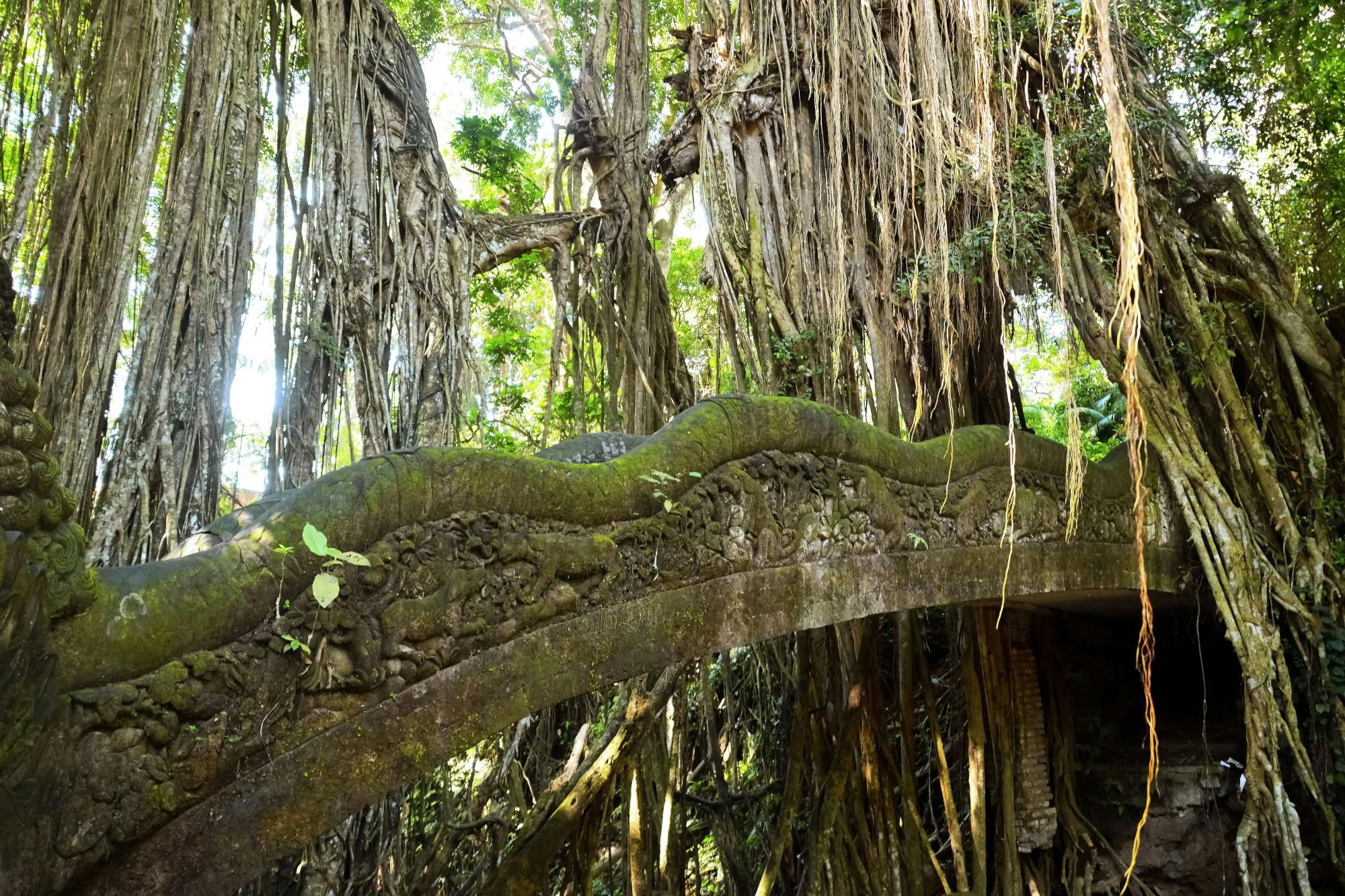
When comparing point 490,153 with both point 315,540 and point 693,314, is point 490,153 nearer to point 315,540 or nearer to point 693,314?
point 315,540

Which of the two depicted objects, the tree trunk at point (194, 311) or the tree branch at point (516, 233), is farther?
the tree branch at point (516, 233)

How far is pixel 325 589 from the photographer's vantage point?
71.3 inches

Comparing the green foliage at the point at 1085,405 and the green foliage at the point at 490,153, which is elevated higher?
the green foliage at the point at 490,153

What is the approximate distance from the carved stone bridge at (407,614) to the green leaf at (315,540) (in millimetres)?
22

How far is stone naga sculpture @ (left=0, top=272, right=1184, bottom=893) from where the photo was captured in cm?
147

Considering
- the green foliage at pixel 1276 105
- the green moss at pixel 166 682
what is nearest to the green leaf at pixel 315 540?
the green moss at pixel 166 682

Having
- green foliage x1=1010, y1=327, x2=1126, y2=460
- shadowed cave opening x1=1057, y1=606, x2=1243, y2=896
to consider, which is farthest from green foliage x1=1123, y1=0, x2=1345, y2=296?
shadowed cave opening x1=1057, y1=606, x2=1243, y2=896

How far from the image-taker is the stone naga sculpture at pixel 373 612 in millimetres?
1466

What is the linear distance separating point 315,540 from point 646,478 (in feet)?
3.24

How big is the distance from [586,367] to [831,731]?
2392 mm

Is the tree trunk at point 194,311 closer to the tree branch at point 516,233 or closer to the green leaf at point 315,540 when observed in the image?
the green leaf at point 315,540

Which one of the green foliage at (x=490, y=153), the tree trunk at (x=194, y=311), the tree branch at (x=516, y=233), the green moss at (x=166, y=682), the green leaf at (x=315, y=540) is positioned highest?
the green foliage at (x=490, y=153)

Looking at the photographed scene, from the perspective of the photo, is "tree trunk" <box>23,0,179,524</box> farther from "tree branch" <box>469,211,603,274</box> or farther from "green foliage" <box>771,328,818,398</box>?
"green foliage" <box>771,328,818,398</box>

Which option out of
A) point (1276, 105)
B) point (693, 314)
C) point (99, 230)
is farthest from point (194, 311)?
point (693, 314)
